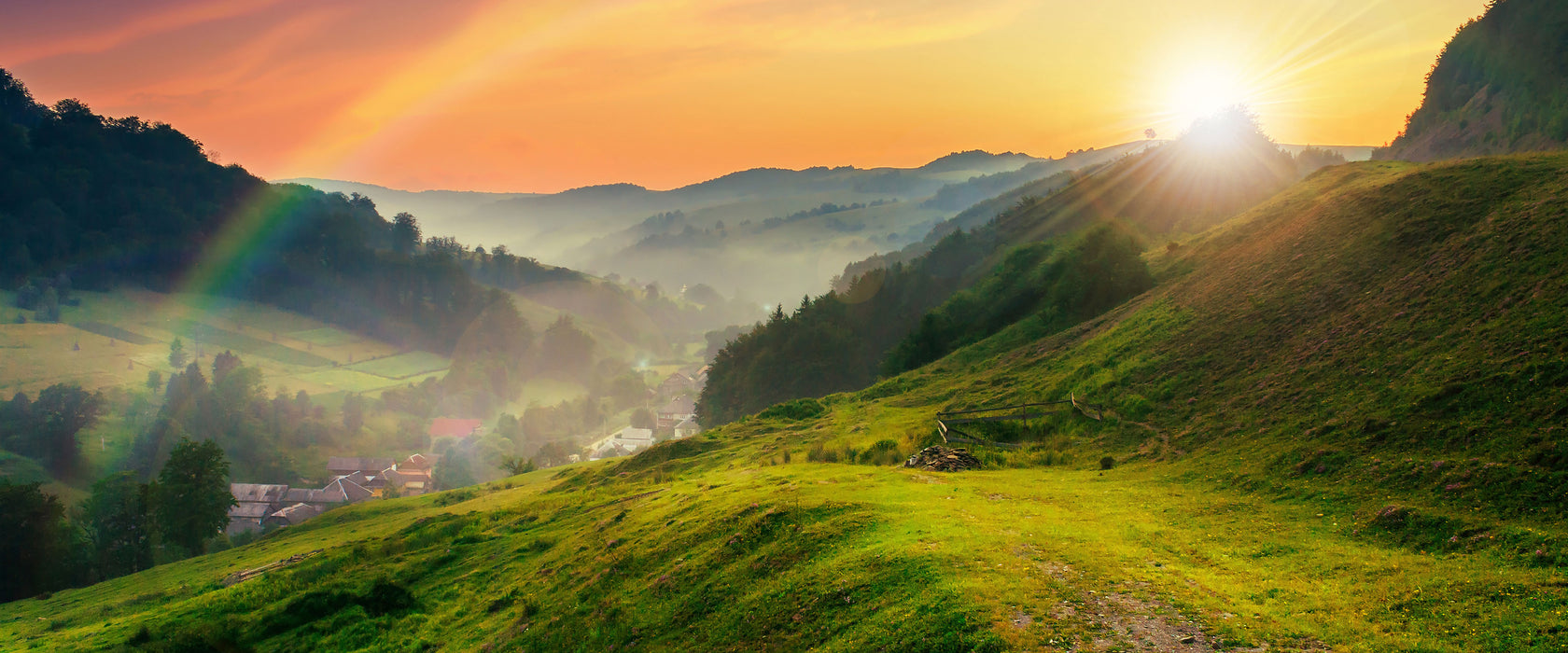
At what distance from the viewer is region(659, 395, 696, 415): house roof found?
171000 mm

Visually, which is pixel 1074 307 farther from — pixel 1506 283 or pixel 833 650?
pixel 833 650

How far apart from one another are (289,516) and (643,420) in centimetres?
7974

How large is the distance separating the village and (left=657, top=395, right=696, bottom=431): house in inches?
9.1

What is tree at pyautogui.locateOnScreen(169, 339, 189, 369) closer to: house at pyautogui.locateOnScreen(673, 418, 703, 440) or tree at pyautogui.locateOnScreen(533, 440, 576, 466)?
tree at pyautogui.locateOnScreen(533, 440, 576, 466)

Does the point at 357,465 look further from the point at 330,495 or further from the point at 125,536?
the point at 125,536

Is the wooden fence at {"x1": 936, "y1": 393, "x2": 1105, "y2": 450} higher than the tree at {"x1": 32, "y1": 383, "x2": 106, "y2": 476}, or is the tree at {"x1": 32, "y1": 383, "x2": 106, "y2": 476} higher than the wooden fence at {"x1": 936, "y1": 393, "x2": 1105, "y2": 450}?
the wooden fence at {"x1": 936, "y1": 393, "x2": 1105, "y2": 450}

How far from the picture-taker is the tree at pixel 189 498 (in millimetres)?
67688

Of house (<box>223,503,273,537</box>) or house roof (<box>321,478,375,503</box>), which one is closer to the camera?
house (<box>223,503,273,537</box>)

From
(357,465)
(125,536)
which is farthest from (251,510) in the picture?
(125,536)

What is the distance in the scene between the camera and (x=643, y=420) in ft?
561

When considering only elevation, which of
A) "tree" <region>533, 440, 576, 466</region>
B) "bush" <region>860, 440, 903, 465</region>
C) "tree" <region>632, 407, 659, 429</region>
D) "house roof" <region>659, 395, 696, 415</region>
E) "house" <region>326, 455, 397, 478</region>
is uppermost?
"bush" <region>860, 440, 903, 465</region>

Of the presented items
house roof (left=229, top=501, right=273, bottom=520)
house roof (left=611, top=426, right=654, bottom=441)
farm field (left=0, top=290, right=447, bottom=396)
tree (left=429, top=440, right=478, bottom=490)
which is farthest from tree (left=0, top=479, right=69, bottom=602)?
farm field (left=0, top=290, right=447, bottom=396)

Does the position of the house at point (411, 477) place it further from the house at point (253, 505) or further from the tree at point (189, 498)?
the tree at point (189, 498)

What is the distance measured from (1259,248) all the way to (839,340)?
5069 cm
